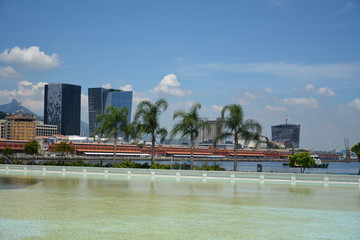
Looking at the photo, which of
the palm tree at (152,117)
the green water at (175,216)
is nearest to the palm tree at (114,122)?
the palm tree at (152,117)

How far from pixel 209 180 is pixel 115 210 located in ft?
71.5

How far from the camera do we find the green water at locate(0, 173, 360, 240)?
14.0 m

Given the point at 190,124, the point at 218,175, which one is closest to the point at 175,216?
the point at 218,175

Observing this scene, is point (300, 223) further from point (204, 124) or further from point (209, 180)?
point (204, 124)

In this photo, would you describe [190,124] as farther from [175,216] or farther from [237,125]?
[175,216]

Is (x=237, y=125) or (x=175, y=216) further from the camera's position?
(x=237, y=125)

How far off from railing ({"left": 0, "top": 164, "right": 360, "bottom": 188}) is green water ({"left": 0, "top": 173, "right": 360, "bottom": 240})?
10430mm

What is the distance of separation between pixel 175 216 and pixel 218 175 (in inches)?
913

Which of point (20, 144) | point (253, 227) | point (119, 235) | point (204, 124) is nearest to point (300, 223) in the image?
point (253, 227)

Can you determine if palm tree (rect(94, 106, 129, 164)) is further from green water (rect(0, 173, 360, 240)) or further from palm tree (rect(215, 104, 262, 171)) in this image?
green water (rect(0, 173, 360, 240))

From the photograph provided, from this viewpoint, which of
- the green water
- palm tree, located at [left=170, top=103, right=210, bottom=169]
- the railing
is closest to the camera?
the green water

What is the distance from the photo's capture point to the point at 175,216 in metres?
17.8

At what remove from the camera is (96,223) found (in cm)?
1567

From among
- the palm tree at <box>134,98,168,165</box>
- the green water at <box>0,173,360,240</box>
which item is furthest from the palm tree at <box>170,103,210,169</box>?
the green water at <box>0,173,360,240</box>
